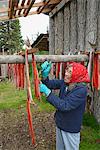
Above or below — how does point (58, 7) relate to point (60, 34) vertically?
above

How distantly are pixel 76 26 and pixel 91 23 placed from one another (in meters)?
1.30

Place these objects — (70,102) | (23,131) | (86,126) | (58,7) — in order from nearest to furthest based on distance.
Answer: (70,102), (86,126), (23,131), (58,7)

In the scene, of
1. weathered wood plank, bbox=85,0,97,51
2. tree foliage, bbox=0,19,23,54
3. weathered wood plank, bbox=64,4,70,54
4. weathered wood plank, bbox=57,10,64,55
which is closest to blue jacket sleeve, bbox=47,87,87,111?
weathered wood plank, bbox=85,0,97,51

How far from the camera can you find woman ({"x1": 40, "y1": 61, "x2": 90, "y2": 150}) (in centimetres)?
406

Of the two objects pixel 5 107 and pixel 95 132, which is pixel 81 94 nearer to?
pixel 95 132

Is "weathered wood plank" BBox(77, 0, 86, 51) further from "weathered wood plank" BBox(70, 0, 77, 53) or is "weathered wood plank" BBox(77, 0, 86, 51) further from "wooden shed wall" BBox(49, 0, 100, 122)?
"weathered wood plank" BBox(70, 0, 77, 53)

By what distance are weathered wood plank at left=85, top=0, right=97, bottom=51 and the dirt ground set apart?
1.99m

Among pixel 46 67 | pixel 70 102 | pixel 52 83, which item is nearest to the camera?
pixel 70 102

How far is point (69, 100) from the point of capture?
4.06 metres

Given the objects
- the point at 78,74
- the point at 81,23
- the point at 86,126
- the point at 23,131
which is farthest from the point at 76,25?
the point at 78,74

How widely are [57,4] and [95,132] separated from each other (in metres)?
4.65

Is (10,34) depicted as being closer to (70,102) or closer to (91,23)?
A: (91,23)

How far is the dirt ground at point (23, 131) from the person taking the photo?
628 cm

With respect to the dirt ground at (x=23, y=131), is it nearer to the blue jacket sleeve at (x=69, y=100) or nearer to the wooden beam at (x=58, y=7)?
the blue jacket sleeve at (x=69, y=100)
